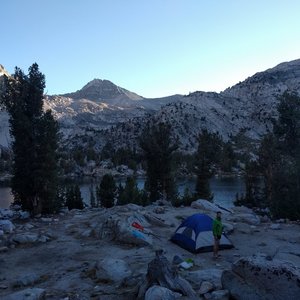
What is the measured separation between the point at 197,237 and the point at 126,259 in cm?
437

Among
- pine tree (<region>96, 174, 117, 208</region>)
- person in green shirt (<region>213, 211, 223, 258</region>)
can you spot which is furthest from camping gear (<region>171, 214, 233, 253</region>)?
pine tree (<region>96, 174, 117, 208</region>)

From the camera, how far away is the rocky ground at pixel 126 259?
11.9m

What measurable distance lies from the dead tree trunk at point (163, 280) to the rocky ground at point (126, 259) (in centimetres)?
29

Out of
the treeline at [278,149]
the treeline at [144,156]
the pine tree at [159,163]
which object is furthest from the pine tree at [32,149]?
the treeline at [278,149]

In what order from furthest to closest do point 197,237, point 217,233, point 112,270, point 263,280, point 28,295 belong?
1. point 197,237
2. point 217,233
3. point 112,270
4. point 28,295
5. point 263,280

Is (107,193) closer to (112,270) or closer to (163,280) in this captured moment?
(112,270)

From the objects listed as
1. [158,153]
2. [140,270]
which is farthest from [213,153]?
[140,270]

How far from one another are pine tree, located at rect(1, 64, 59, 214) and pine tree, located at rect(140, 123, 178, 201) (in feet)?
50.6

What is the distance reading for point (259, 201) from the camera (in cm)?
5288

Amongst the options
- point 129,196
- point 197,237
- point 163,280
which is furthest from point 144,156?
point 163,280

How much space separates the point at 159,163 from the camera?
48.6 m

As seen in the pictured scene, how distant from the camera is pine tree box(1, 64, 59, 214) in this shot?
3488 cm

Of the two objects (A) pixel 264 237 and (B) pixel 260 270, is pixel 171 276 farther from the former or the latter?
(A) pixel 264 237

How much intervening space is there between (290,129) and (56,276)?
40.5 meters
